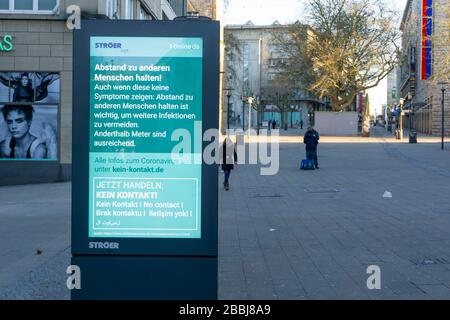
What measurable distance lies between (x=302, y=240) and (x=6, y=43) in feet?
49.7

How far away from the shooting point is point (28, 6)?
22.1 metres

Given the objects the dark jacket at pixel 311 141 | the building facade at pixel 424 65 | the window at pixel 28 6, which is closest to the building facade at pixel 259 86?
the building facade at pixel 424 65

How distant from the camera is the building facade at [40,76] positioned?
21.9 m

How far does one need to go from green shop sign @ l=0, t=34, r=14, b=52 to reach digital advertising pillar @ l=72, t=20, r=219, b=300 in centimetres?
1781

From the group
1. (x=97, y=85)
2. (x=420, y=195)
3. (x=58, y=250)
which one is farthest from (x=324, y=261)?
(x=420, y=195)

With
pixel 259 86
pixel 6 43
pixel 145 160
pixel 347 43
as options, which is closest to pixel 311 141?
pixel 6 43

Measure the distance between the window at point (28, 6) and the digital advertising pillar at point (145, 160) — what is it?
17857 millimetres

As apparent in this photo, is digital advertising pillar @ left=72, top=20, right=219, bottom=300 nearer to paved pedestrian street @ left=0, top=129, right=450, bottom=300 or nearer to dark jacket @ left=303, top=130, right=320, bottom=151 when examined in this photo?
paved pedestrian street @ left=0, top=129, right=450, bottom=300

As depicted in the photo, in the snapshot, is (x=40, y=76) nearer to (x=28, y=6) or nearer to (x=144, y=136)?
(x=28, y=6)

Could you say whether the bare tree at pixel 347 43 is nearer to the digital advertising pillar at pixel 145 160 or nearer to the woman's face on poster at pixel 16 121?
the woman's face on poster at pixel 16 121

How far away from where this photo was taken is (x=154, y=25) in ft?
A: 17.0

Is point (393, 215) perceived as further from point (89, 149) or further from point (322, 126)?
point (322, 126)

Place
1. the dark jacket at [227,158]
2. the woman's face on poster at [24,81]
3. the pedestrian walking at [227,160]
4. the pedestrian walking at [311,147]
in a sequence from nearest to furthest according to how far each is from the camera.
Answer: the pedestrian walking at [227,160]
the dark jacket at [227,158]
the woman's face on poster at [24,81]
the pedestrian walking at [311,147]

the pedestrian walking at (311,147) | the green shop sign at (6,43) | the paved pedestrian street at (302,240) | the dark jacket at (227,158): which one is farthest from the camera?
the pedestrian walking at (311,147)
